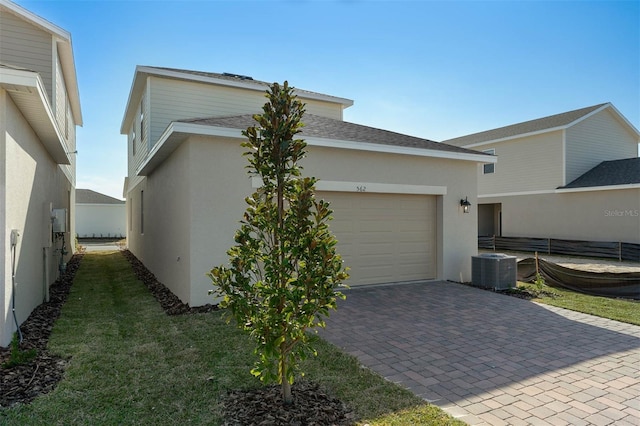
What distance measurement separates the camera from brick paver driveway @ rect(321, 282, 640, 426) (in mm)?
3475

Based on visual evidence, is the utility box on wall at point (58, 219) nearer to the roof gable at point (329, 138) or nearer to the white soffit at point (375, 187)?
the roof gable at point (329, 138)

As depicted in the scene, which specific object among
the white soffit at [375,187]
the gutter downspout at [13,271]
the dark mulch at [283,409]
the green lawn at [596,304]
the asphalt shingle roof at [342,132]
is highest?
the asphalt shingle roof at [342,132]

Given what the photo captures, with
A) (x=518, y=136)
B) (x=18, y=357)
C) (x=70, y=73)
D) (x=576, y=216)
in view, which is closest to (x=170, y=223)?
(x=18, y=357)

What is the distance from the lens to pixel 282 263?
10.3 feet

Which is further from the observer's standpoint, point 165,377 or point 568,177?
point 568,177

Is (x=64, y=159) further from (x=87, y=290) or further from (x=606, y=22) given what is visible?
(x=606, y=22)

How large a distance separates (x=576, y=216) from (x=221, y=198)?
18.1 meters

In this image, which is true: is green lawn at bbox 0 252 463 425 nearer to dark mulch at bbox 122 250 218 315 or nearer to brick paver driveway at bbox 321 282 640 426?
dark mulch at bbox 122 250 218 315

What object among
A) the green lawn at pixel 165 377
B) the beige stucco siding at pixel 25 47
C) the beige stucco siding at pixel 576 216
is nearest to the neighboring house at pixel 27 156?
the beige stucco siding at pixel 25 47

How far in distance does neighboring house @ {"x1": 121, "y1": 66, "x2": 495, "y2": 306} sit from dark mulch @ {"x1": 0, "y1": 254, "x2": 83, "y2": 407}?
89.9 inches

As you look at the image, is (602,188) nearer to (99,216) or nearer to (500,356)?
(500,356)

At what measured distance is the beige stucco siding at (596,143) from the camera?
19.1m

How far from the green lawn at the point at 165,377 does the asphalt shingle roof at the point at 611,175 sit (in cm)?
1787

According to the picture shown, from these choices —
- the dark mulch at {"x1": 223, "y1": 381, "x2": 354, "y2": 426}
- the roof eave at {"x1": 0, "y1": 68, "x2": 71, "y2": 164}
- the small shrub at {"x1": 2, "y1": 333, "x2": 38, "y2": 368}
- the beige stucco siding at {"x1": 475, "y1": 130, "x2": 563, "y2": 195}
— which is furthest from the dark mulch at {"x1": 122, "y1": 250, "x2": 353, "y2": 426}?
the beige stucco siding at {"x1": 475, "y1": 130, "x2": 563, "y2": 195}
